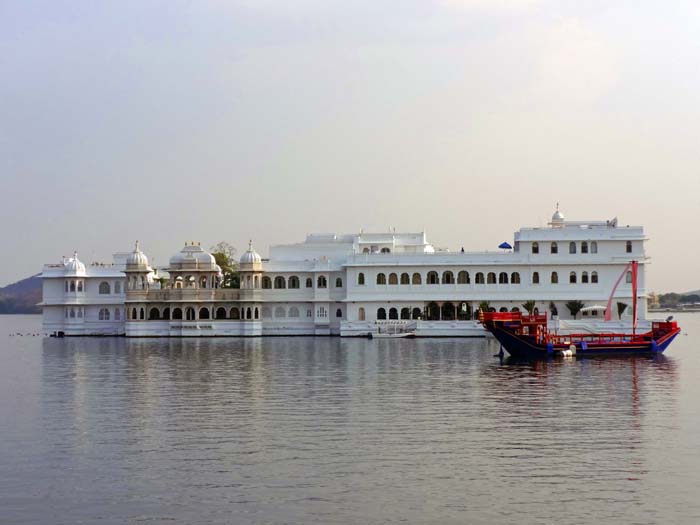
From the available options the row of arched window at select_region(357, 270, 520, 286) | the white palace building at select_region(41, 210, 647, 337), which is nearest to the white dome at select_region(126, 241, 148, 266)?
the white palace building at select_region(41, 210, 647, 337)

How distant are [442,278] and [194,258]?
1792 cm

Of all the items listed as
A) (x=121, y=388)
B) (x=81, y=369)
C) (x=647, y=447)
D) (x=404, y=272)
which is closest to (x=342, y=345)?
(x=404, y=272)

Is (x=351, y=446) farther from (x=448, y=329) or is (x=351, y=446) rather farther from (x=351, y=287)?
(x=351, y=287)

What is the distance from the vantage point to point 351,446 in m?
23.8

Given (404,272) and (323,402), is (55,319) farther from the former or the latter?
(323,402)

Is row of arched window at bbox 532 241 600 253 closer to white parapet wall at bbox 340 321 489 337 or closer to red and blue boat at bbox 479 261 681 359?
white parapet wall at bbox 340 321 489 337

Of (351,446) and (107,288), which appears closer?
(351,446)

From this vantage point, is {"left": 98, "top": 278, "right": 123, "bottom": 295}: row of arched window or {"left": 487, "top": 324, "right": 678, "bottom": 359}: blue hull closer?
{"left": 487, "top": 324, "right": 678, "bottom": 359}: blue hull

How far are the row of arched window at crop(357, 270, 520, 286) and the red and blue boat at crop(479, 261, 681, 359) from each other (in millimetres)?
18773

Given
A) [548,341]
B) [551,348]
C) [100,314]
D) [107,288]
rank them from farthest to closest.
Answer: [107,288] < [100,314] < [548,341] < [551,348]

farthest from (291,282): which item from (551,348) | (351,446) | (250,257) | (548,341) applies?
(351,446)

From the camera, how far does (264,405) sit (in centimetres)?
3130

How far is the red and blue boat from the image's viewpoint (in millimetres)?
52000

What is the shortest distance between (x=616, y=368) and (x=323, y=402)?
17914 mm
